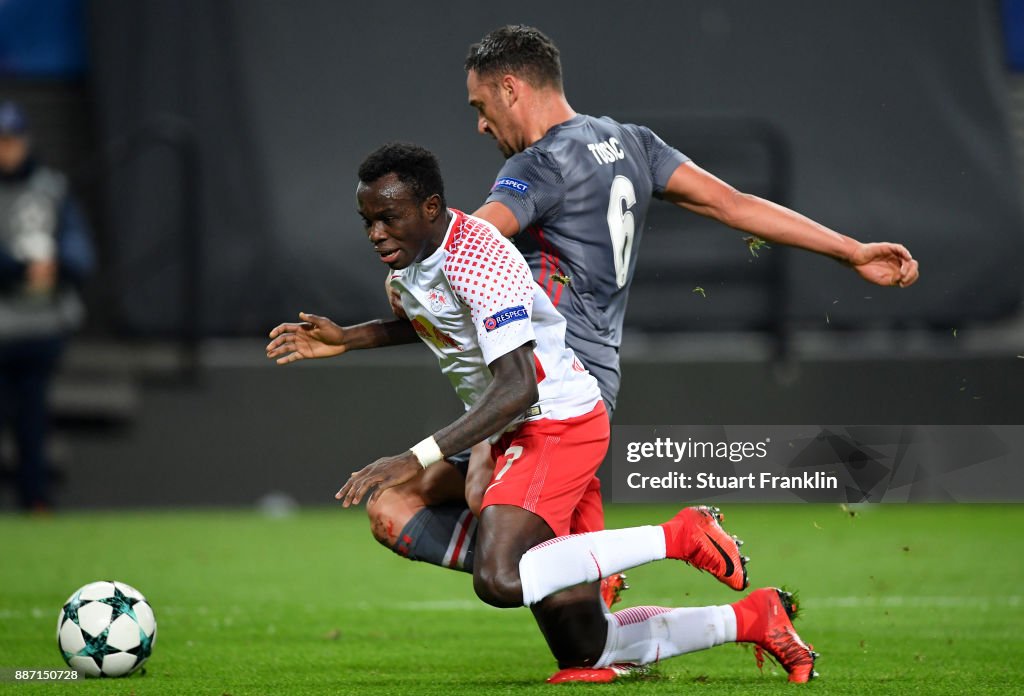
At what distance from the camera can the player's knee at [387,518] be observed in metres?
4.83

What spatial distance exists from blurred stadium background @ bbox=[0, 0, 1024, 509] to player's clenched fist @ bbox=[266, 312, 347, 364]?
602 cm

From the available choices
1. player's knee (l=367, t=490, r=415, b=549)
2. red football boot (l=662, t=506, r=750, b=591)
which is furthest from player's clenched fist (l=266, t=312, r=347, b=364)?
red football boot (l=662, t=506, r=750, b=591)

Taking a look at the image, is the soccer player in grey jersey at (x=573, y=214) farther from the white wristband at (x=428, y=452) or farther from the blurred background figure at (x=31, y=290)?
the blurred background figure at (x=31, y=290)

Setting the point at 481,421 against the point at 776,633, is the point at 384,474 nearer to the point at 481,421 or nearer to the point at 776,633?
the point at 481,421

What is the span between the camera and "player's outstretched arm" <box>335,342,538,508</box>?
155 inches

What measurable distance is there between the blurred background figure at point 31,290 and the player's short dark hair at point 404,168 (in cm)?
650

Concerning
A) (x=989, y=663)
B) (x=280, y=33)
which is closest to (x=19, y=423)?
(x=280, y=33)

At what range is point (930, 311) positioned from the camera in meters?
11.1

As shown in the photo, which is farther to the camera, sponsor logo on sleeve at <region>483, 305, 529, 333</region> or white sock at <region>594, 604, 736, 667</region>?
white sock at <region>594, 604, 736, 667</region>

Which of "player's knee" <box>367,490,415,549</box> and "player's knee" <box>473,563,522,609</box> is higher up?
"player's knee" <box>367,490,415,549</box>

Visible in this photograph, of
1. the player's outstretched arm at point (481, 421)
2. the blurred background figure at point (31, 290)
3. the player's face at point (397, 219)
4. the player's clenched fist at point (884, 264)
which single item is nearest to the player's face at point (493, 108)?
the player's face at point (397, 219)

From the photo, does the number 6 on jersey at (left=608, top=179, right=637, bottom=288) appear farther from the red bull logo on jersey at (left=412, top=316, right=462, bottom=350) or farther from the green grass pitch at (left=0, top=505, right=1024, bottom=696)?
the green grass pitch at (left=0, top=505, right=1024, bottom=696)

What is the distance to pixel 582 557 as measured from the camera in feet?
14.4

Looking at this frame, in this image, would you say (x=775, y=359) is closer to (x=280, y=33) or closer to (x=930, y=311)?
(x=930, y=311)
